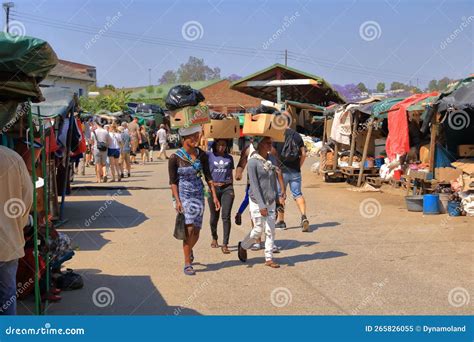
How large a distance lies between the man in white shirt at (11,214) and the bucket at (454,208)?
29.5 feet

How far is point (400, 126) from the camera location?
49.7ft

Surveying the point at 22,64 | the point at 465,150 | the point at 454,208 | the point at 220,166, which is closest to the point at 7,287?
the point at 22,64

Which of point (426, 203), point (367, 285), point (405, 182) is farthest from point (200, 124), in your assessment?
point (405, 182)

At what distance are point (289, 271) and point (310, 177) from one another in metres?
14.1

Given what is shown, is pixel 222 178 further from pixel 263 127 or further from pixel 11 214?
pixel 11 214

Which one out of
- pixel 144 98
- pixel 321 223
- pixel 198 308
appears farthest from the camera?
pixel 144 98

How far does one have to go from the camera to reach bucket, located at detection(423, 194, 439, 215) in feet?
40.6

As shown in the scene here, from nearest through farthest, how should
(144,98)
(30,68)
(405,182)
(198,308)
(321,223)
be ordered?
(30,68)
(198,308)
(321,223)
(405,182)
(144,98)

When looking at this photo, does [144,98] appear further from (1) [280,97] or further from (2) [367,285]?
(2) [367,285]

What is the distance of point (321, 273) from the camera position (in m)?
7.90

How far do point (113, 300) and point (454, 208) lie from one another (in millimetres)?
7509

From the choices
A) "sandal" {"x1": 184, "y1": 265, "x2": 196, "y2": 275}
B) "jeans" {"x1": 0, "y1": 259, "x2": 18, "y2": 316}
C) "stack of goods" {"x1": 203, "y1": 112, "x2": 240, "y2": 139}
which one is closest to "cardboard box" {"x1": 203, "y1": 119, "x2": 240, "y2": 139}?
"stack of goods" {"x1": 203, "y1": 112, "x2": 240, "y2": 139}

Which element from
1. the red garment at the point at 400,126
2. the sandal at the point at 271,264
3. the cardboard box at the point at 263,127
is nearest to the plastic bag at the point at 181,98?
the cardboard box at the point at 263,127

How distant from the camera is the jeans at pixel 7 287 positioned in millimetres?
4879
